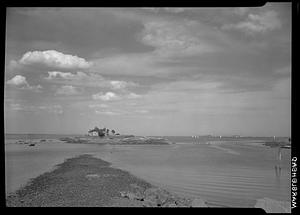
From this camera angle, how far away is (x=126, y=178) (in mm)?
2367

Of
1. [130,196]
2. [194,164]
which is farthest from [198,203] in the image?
[130,196]

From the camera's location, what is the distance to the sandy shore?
2227 mm

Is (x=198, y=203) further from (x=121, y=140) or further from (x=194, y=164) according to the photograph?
(x=121, y=140)

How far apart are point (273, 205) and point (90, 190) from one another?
66.7 inches

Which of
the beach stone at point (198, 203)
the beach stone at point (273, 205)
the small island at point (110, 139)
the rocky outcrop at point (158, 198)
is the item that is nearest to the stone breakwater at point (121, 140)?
the small island at point (110, 139)

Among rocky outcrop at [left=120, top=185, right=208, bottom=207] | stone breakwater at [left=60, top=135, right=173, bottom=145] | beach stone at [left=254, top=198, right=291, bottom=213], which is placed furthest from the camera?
stone breakwater at [left=60, top=135, right=173, bottom=145]

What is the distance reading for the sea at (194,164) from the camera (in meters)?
2.22

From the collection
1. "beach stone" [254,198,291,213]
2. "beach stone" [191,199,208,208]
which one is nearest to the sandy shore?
"beach stone" [191,199,208,208]

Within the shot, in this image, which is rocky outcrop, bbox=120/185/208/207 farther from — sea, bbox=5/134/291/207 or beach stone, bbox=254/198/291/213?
beach stone, bbox=254/198/291/213

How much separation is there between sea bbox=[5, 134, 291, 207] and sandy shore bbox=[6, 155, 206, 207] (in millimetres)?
68

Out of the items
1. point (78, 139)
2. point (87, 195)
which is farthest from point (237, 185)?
point (78, 139)

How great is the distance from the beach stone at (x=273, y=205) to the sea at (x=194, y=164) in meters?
0.04

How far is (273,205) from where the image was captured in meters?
2.18
